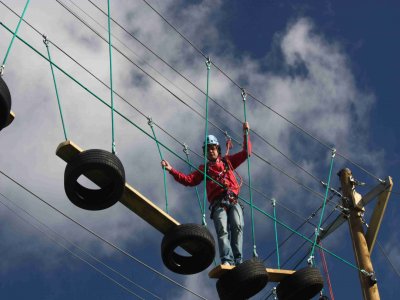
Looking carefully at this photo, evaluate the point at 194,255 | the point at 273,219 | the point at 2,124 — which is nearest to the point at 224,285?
the point at 194,255

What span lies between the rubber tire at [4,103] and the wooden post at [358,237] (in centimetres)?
456

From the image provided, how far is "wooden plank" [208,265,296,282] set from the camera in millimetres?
7121

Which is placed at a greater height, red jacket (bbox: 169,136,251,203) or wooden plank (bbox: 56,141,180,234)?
red jacket (bbox: 169,136,251,203)

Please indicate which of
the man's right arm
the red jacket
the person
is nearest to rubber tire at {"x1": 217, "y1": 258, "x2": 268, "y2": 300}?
the person

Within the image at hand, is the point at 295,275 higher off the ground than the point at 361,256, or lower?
lower

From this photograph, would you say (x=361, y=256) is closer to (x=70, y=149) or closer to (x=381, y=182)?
(x=381, y=182)

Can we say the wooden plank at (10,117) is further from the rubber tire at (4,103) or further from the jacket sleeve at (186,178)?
the jacket sleeve at (186,178)

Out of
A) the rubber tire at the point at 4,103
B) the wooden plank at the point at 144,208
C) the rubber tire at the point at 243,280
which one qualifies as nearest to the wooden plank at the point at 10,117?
the rubber tire at the point at 4,103

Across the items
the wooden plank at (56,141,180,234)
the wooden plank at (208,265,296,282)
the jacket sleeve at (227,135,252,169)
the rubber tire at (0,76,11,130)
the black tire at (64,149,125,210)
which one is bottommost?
the rubber tire at (0,76,11,130)

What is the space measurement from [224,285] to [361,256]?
246 cm

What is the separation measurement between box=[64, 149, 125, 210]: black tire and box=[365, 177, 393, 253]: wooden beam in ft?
12.0

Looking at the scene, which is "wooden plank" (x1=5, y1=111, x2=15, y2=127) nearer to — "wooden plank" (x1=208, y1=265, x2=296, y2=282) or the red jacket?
"wooden plank" (x1=208, y1=265, x2=296, y2=282)

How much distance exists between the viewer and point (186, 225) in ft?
22.6

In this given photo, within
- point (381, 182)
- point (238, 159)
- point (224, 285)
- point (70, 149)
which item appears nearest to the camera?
point (70, 149)
